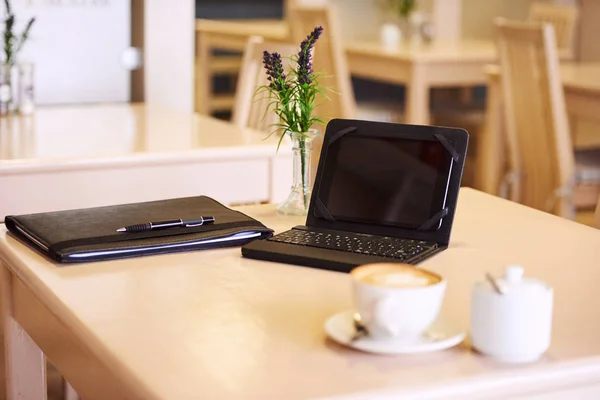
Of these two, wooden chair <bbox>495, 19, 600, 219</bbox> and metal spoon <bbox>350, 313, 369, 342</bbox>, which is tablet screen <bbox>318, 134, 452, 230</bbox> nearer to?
metal spoon <bbox>350, 313, 369, 342</bbox>

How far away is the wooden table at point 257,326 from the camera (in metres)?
0.96

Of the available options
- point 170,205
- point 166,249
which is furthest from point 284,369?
point 170,205

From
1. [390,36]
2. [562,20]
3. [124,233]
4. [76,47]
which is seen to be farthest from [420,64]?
[124,233]

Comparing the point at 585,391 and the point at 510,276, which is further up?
the point at 510,276

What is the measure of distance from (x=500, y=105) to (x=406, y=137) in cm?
285

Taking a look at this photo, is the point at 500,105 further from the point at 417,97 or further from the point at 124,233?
the point at 124,233

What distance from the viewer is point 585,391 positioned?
1.02m

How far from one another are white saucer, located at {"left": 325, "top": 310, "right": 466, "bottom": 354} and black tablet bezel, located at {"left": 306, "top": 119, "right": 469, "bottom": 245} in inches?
13.1

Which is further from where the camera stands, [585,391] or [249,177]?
[249,177]

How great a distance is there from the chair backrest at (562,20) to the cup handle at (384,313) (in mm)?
4249

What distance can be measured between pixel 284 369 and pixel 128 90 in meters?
2.33

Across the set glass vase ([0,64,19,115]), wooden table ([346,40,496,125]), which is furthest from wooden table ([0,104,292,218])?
wooden table ([346,40,496,125])

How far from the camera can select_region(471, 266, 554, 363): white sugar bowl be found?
0.99 metres

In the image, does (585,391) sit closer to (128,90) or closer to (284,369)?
(284,369)
